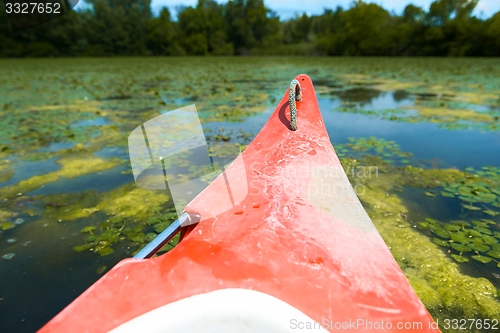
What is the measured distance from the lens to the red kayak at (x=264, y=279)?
769 mm

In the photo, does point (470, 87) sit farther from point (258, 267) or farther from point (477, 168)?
point (258, 267)

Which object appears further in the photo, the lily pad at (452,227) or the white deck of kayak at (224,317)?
the lily pad at (452,227)

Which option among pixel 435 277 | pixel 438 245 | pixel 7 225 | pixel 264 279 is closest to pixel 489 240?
pixel 438 245

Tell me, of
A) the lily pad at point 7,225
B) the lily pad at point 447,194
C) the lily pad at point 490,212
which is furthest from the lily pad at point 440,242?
the lily pad at point 7,225

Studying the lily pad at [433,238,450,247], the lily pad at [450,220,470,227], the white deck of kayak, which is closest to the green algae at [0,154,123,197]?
the white deck of kayak

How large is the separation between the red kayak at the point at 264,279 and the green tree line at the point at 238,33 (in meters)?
27.7

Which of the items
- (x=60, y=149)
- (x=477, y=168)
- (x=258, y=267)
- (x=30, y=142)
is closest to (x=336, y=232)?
(x=258, y=267)

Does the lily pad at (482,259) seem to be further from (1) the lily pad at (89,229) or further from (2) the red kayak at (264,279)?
(1) the lily pad at (89,229)

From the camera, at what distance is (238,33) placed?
34.8 m

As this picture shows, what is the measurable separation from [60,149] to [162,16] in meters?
34.8

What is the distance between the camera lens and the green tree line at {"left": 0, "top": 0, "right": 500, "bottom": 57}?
80.1ft

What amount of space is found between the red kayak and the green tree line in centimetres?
2767

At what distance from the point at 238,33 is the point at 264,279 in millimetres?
37511

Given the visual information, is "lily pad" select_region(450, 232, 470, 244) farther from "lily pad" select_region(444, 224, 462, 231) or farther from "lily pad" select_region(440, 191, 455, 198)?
"lily pad" select_region(440, 191, 455, 198)
